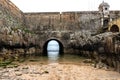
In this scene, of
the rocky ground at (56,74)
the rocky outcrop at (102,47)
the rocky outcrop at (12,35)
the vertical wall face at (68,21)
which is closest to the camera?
the rocky ground at (56,74)

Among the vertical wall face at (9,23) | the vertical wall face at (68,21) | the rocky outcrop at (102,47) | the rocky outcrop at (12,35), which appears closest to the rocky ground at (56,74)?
the rocky outcrop at (102,47)

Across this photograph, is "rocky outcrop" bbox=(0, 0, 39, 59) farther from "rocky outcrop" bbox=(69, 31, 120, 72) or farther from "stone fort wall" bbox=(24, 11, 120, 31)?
"rocky outcrop" bbox=(69, 31, 120, 72)

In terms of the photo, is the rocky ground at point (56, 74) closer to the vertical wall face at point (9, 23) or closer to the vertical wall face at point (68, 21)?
the vertical wall face at point (9, 23)

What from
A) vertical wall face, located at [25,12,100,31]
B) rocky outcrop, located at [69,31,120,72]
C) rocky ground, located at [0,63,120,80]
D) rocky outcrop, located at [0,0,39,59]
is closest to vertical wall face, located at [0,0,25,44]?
rocky outcrop, located at [0,0,39,59]

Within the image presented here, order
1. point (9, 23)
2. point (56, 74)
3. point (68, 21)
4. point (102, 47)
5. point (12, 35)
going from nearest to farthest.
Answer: point (56, 74) → point (102, 47) → point (12, 35) → point (9, 23) → point (68, 21)

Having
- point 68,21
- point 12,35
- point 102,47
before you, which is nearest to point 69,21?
point 68,21

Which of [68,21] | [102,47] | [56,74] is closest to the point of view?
[56,74]

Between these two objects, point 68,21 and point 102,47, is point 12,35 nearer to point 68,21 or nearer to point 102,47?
point 102,47

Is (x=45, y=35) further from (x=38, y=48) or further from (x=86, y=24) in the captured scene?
(x=86, y=24)

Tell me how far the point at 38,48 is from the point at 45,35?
246 centimetres

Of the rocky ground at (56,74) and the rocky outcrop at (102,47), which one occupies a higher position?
the rocky outcrop at (102,47)

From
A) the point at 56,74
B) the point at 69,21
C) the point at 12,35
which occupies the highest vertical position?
the point at 69,21

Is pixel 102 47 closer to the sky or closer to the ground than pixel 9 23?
closer to the ground

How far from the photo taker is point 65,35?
3353 centimetres
